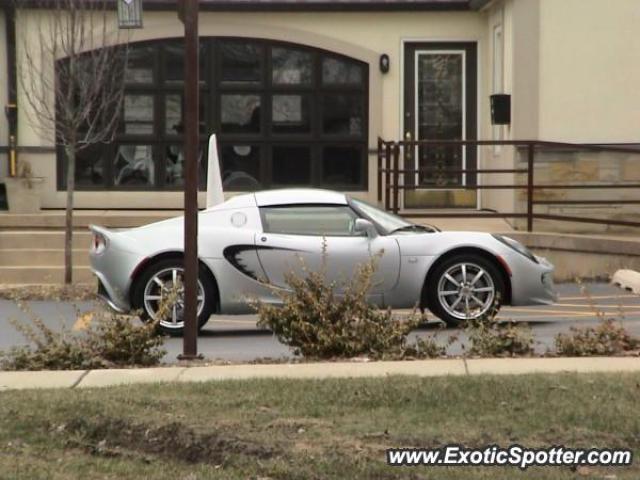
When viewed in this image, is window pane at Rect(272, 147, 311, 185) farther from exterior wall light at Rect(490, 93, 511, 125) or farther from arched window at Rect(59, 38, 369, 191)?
exterior wall light at Rect(490, 93, 511, 125)

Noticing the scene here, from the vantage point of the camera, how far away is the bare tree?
15797 millimetres

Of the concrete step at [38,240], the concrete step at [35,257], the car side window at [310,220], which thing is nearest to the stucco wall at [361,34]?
the concrete step at [38,240]

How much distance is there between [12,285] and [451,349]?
7.75 meters

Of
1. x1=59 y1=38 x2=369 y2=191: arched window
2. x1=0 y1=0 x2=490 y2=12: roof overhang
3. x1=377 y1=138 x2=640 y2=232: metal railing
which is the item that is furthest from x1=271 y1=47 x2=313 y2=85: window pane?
x1=377 y1=138 x2=640 y2=232: metal railing

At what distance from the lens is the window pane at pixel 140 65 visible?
1930 cm

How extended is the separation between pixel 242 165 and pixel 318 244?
7.73 metres

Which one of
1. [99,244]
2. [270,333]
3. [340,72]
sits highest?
[340,72]

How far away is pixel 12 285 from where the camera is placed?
52.1ft

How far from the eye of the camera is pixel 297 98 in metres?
19.5

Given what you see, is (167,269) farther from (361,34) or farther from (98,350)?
(361,34)

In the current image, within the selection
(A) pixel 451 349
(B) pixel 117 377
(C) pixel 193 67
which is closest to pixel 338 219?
(A) pixel 451 349

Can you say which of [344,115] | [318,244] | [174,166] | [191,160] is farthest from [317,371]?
[344,115]

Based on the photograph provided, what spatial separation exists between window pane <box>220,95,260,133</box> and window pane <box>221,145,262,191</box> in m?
0.30

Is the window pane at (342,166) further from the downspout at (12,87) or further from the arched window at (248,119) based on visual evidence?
the downspout at (12,87)
